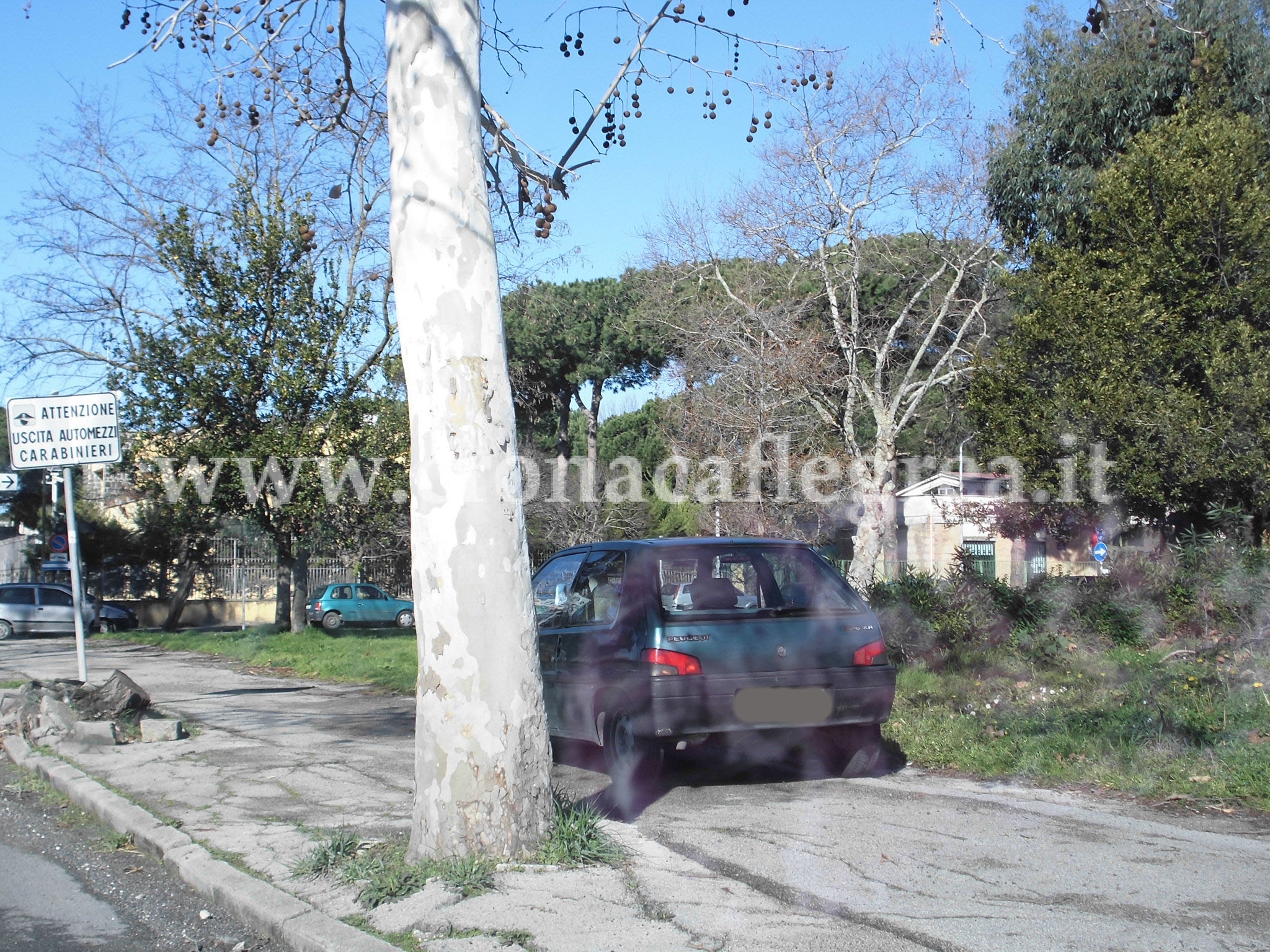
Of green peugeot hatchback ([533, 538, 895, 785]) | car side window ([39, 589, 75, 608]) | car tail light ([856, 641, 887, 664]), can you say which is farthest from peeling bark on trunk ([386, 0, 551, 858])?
car side window ([39, 589, 75, 608])

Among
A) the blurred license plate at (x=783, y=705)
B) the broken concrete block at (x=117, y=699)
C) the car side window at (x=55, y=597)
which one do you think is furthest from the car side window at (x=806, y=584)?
the car side window at (x=55, y=597)

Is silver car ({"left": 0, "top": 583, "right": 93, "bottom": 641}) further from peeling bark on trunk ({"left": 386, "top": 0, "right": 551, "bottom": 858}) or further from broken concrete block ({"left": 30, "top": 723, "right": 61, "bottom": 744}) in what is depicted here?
peeling bark on trunk ({"left": 386, "top": 0, "right": 551, "bottom": 858})

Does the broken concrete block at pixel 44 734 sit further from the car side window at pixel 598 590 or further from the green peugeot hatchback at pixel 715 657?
the car side window at pixel 598 590

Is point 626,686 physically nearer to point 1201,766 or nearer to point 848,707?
point 848,707

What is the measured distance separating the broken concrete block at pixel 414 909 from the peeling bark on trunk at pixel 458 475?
234mm

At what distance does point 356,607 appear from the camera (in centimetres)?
3272

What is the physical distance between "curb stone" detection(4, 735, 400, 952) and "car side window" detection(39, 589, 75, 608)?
25338mm

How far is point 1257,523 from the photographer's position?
16156 millimetres

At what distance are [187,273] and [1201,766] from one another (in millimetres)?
17198

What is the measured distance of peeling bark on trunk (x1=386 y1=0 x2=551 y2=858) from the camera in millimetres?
4453

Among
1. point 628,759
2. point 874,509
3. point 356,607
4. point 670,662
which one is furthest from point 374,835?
point 356,607

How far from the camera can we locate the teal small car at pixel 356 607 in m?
32.2

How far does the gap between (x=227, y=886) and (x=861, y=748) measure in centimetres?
385

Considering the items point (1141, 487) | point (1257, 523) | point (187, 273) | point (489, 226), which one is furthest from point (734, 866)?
point (187, 273)
